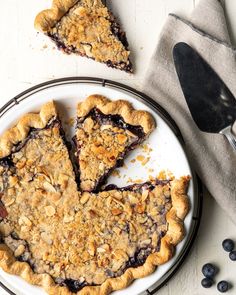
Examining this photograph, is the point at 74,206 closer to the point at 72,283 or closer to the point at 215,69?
the point at 72,283

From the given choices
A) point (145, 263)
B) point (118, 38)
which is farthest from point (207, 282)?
point (118, 38)

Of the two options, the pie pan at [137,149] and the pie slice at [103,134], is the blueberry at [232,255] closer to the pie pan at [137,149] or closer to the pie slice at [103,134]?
the pie pan at [137,149]

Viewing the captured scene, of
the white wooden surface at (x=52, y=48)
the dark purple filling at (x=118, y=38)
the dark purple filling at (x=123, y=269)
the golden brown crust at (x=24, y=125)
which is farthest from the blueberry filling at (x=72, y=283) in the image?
the dark purple filling at (x=118, y=38)

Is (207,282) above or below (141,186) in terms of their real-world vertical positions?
below

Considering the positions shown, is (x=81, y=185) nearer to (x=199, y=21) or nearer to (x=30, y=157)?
(x=30, y=157)

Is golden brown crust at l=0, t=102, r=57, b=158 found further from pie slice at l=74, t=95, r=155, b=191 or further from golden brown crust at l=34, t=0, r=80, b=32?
golden brown crust at l=34, t=0, r=80, b=32

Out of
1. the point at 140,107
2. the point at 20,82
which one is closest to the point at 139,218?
the point at 140,107
